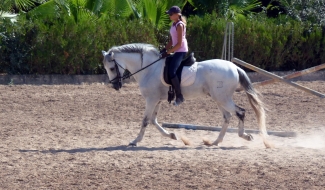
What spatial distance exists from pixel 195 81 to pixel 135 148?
1.38m

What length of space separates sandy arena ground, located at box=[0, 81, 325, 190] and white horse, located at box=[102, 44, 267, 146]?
0.53 metres

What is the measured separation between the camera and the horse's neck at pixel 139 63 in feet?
32.0

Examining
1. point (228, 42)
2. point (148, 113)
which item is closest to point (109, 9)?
point (228, 42)

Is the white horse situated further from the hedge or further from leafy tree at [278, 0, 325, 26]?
leafy tree at [278, 0, 325, 26]

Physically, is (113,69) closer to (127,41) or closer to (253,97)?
(253,97)

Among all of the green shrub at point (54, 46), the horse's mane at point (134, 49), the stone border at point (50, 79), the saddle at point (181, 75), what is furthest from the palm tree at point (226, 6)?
the saddle at point (181, 75)

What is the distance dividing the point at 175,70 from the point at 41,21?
8.69 metres

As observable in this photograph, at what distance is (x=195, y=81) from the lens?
9.59m

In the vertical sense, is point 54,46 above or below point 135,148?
above

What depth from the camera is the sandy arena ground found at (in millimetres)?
7367

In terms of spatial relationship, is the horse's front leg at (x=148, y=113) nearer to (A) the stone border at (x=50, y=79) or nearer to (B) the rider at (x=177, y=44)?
(B) the rider at (x=177, y=44)

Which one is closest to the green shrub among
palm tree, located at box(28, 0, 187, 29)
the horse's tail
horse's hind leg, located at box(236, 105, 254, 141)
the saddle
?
palm tree, located at box(28, 0, 187, 29)

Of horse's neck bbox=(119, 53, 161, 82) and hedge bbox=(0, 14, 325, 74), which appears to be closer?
horse's neck bbox=(119, 53, 161, 82)

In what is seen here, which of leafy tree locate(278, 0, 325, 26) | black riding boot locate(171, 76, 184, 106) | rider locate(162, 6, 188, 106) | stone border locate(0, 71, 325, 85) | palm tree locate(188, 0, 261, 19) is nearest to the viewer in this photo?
rider locate(162, 6, 188, 106)
